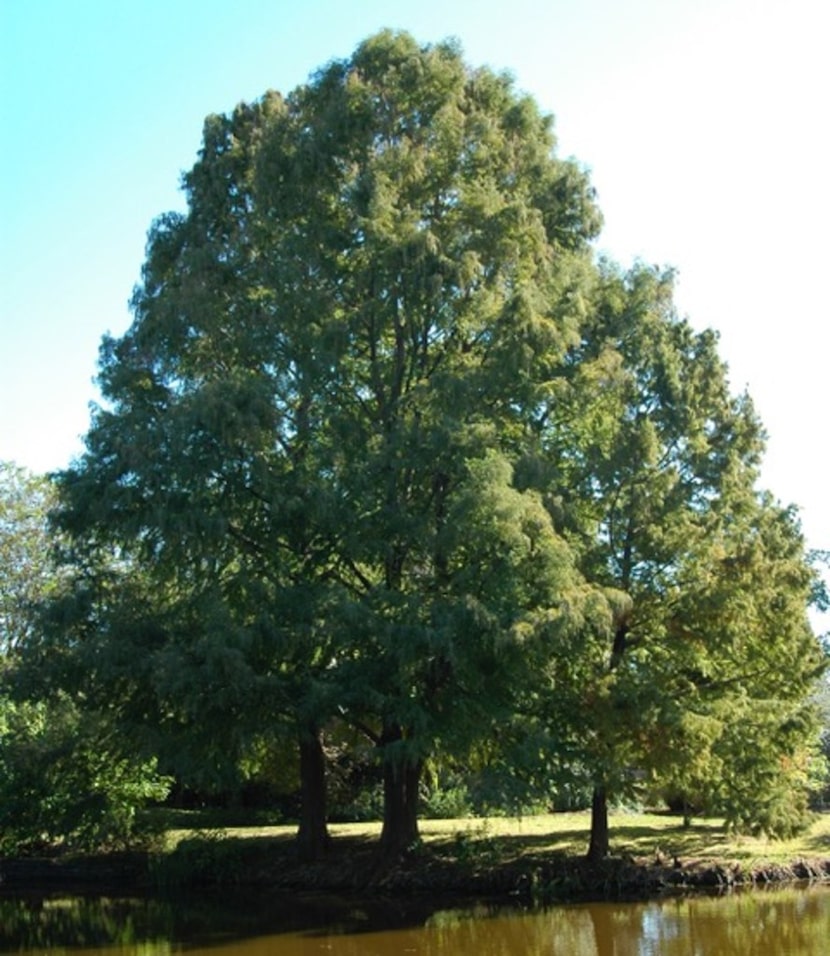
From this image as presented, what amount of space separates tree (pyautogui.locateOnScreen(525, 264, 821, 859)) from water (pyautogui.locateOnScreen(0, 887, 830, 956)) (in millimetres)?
2532

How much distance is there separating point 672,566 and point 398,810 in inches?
289

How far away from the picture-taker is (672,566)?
1964cm

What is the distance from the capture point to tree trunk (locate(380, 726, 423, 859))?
20.7m

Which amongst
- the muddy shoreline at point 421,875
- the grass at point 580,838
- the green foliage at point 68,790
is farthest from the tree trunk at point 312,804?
the green foliage at point 68,790

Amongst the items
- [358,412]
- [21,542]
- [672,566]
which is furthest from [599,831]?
[21,542]

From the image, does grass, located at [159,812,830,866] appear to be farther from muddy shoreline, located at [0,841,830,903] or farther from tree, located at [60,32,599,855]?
tree, located at [60,32,599,855]

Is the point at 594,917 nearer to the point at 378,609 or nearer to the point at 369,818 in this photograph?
the point at 378,609

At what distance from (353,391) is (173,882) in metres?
11.4

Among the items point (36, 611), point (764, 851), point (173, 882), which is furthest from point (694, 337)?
point (173, 882)

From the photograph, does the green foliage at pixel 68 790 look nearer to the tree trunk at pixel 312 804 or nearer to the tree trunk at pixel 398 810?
the tree trunk at pixel 312 804

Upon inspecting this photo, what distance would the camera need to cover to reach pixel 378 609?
19109mm

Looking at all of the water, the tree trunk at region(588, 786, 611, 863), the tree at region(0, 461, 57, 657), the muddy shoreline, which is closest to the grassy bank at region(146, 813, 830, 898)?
the muddy shoreline

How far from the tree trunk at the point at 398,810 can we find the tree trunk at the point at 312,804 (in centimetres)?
175

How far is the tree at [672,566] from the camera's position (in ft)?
61.5
